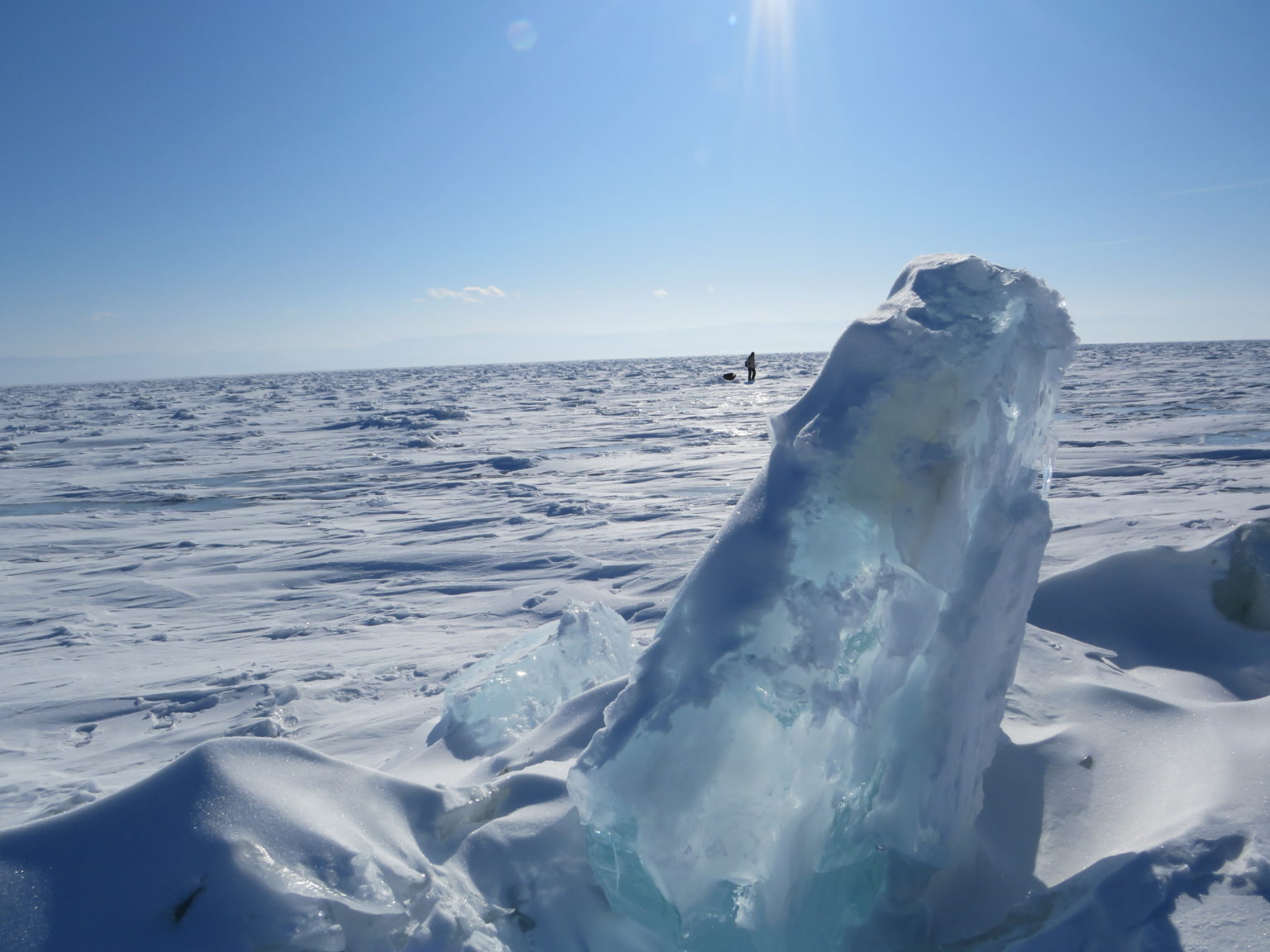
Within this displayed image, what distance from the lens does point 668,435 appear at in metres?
12.9

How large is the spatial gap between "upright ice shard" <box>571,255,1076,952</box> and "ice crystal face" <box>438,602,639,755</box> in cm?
115

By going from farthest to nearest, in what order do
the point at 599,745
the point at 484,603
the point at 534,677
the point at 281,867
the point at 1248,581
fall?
the point at 484,603 → the point at 1248,581 → the point at 534,677 → the point at 599,745 → the point at 281,867

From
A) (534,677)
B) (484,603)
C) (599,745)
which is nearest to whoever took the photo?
(599,745)

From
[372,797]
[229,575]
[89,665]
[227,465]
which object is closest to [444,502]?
[229,575]

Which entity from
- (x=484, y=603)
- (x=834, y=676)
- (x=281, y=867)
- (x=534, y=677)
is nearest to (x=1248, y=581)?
(x=834, y=676)

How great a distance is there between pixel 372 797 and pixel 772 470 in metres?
1.29

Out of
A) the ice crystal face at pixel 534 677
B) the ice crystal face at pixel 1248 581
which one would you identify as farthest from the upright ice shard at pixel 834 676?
the ice crystal face at pixel 1248 581

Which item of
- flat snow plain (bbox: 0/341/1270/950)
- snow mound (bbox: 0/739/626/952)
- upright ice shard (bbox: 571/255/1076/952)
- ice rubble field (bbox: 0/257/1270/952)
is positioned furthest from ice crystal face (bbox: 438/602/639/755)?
upright ice shard (bbox: 571/255/1076/952)

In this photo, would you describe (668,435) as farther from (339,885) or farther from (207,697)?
(339,885)

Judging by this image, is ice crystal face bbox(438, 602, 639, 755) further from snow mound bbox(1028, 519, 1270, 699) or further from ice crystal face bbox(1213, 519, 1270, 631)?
ice crystal face bbox(1213, 519, 1270, 631)

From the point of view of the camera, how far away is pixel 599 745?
63.8 inches

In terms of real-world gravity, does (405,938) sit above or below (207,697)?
above

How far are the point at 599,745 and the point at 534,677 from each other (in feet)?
4.57

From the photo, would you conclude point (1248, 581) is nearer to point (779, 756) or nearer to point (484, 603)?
point (779, 756)
